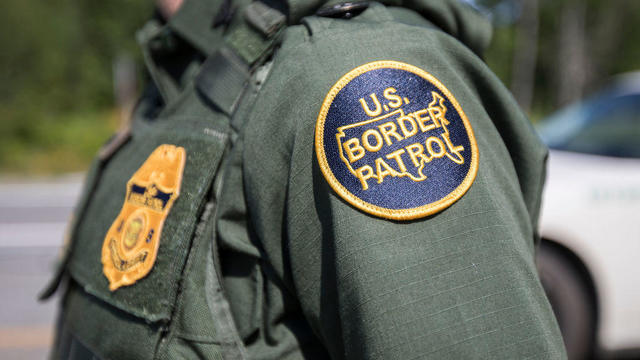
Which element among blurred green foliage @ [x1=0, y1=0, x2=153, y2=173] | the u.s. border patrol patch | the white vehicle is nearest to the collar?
the u.s. border patrol patch

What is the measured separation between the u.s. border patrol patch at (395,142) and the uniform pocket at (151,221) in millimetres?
220

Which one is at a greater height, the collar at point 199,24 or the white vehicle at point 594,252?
the collar at point 199,24

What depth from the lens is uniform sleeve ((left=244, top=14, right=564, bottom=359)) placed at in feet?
2.33

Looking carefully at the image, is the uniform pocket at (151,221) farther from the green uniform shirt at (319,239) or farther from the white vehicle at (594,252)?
the white vehicle at (594,252)

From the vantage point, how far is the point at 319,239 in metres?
0.78

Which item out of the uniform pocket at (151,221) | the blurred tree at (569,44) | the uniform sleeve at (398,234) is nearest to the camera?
the uniform sleeve at (398,234)

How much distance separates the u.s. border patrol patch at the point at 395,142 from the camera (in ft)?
2.42

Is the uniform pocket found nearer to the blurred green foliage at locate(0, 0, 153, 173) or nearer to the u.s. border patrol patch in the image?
the u.s. border patrol patch

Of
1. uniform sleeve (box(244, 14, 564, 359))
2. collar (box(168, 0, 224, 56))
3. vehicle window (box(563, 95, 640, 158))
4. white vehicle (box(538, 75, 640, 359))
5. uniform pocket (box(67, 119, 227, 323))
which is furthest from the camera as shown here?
vehicle window (box(563, 95, 640, 158))

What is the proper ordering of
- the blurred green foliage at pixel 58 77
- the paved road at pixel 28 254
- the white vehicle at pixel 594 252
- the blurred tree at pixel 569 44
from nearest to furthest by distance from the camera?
the white vehicle at pixel 594 252 → the paved road at pixel 28 254 → the blurred green foliage at pixel 58 77 → the blurred tree at pixel 569 44

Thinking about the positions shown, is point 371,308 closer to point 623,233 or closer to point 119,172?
point 119,172

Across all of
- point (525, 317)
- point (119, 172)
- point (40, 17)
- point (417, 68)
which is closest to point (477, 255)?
point (525, 317)

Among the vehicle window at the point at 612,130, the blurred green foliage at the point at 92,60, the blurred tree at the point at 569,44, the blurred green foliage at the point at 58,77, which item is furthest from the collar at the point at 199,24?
the blurred tree at the point at 569,44

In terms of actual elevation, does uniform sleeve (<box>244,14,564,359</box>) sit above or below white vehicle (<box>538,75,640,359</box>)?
above
